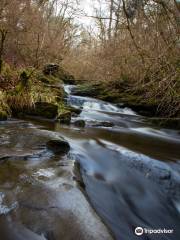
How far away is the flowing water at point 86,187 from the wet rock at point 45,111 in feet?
5.26

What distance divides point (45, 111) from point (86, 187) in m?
5.34

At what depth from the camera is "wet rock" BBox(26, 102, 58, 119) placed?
31.1ft

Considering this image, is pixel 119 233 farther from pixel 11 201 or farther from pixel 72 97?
pixel 72 97

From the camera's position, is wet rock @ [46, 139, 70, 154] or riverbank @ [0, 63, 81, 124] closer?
wet rock @ [46, 139, 70, 154]

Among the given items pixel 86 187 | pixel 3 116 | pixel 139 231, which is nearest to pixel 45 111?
pixel 3 116

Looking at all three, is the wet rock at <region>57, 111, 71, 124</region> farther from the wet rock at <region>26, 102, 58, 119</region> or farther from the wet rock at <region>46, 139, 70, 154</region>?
the wet rock at <region>46, 139, 70, 154</region>

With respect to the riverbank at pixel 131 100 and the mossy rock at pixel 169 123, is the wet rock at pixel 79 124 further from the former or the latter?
the mossy rock at pixel 169 123

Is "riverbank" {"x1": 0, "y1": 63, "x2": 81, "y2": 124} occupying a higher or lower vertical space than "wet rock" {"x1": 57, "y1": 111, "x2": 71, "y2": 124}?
higher

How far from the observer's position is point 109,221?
3691mm

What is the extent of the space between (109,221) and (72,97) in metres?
10.8

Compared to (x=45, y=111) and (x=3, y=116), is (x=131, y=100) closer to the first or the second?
(x=45, y=111)

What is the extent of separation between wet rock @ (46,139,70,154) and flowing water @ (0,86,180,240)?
0.11 metres

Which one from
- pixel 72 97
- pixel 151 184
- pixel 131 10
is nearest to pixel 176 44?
pixel 131 10

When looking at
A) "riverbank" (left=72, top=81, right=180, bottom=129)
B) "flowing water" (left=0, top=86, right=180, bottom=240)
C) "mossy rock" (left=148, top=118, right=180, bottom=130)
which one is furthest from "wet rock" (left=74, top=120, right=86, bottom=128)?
"mossy rock" (left=148, top=118, right=180, bottom=130)
